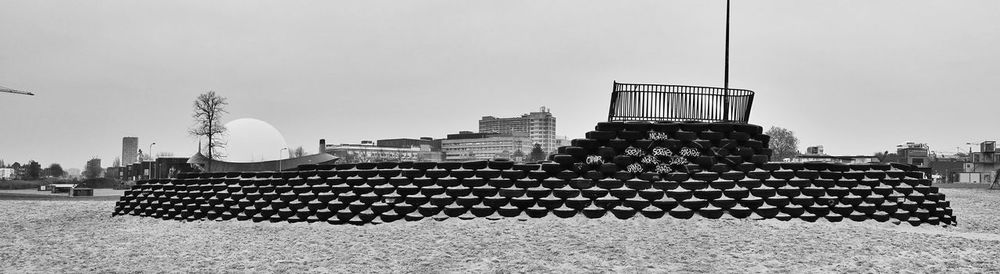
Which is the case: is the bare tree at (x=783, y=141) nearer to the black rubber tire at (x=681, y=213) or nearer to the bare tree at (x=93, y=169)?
the black rubber tire at (x=681, y=213)

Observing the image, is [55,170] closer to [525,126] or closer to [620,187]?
[525,126]

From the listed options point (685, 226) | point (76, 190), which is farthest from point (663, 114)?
point (76, 190)

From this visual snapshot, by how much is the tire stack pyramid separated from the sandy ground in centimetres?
41

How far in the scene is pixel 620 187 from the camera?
508 inches

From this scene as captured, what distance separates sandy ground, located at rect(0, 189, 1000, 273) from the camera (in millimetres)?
9742

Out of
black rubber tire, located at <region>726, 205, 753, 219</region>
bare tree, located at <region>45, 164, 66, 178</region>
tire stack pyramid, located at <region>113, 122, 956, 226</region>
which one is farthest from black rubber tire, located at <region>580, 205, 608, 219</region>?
bare tree, located at <region>45, 164, 66, 178</region>

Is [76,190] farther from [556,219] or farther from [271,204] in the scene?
[556,219]

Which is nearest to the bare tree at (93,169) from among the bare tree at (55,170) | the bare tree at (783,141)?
the bare tree at (55,170)

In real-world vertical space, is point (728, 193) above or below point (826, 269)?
above

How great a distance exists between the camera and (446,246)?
10.7m

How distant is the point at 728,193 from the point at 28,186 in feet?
204

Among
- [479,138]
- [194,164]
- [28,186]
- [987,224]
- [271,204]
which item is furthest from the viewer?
[479,138]

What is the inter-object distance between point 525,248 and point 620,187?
122 inches

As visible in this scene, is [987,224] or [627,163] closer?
[627,163]
